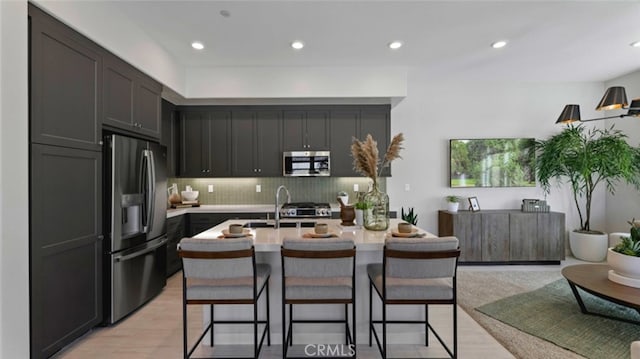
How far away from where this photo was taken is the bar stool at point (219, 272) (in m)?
1.75

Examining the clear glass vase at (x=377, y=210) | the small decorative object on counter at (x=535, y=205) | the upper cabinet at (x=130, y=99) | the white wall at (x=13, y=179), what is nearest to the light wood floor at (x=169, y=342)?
the clear glass vase at (x=377, y=210)

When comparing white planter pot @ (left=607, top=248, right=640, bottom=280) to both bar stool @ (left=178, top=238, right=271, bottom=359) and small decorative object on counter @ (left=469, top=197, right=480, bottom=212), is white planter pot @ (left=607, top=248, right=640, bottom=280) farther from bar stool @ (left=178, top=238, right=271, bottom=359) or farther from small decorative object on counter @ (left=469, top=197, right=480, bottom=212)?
bar stool @ (left=178, top=238, right=271, bottom=359)

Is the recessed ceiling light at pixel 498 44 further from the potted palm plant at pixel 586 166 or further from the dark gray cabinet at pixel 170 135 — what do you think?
the dark gray cabinet at pixel 170 135

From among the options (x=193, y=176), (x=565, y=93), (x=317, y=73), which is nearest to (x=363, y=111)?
(x=317, y=73)

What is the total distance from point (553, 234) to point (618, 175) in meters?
1.27

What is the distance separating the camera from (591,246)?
4.40 metres

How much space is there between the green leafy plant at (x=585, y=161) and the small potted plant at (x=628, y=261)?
2077 mm

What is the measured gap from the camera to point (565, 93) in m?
4.89

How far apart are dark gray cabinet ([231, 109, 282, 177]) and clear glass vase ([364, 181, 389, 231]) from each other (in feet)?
7.57

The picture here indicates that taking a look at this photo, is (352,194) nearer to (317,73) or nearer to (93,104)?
(317,73)

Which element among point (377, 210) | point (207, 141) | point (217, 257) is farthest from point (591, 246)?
point (207, 141)

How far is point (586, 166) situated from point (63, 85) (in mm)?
6127

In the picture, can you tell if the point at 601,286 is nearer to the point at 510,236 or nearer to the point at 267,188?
the point at 510,236

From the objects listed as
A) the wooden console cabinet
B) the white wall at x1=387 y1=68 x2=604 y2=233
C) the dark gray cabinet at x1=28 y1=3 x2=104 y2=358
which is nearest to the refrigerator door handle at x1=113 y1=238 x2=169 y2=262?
the dark gray cabinet at x1=28 y1=3 x2=104 y2=358
